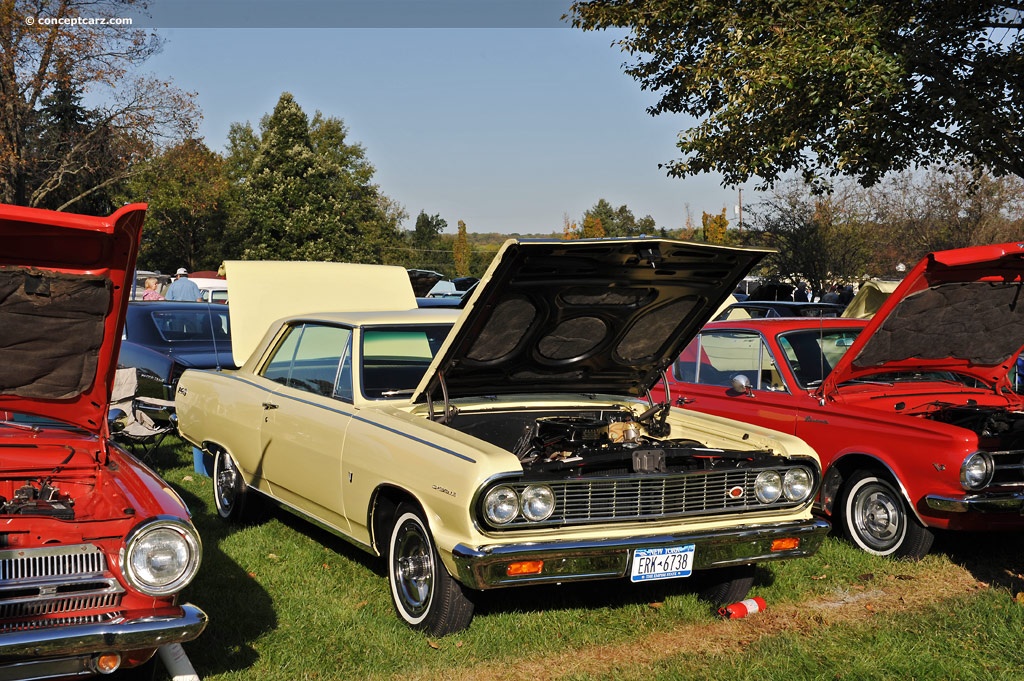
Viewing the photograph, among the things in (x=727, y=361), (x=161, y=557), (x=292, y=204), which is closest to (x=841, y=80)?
(x=727, y=361)

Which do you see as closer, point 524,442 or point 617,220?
point 524,442

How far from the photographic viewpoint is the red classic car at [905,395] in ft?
19.1

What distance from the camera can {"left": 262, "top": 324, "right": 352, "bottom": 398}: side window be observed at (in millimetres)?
5781

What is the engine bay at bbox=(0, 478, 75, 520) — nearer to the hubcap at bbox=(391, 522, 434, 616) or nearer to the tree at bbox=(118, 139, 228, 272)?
the hubcap at bbox=(391, 522, 434, 616)

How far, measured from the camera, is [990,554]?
6406 mm

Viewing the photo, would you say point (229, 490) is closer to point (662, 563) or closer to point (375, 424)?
point (375, 424)

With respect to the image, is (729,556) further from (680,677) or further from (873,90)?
(873,90)

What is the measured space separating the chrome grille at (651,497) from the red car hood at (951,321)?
6.33 feet

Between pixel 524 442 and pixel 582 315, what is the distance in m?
0.78

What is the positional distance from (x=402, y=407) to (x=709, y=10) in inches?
391

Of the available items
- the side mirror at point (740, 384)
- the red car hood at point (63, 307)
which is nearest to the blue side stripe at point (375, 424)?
the red car hood at point (63, 307)

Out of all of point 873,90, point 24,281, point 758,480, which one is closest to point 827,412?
point 758,480

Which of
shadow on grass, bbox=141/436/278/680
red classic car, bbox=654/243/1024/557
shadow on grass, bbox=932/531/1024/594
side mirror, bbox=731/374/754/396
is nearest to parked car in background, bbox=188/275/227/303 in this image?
shadow on grass, bbox=141/436/278/680

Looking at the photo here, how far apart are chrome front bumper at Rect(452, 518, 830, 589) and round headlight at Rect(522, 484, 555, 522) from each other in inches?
5.3
